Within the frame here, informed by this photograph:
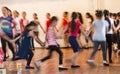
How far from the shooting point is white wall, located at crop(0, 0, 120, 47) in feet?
65.0

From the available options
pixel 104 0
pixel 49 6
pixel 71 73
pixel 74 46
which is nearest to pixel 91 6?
pixel 104 0

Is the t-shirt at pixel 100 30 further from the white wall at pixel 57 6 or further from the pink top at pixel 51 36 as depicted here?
the white wall at pixel 57 6

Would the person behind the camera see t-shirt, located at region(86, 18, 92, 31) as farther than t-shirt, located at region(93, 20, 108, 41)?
Yes

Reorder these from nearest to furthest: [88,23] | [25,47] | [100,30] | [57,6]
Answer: [25,47] → [100,30] → [88,23] → [57,6]

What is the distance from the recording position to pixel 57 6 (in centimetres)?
2036

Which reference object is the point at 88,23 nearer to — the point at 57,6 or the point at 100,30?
the point at 57,6

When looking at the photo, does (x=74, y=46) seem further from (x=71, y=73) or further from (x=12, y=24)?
(x=12, y=24)

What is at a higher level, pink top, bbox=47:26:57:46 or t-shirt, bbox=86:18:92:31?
pink top, bbox=47:26:57:46

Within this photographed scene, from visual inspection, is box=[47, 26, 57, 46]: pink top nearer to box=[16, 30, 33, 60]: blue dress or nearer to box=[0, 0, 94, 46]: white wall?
box=[16, 30, 33, 60]: blue dress

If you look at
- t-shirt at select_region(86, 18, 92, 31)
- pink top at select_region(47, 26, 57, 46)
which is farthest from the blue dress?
t-shirt at select_region(86, 18, 92, 31)

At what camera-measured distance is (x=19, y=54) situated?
11.8m

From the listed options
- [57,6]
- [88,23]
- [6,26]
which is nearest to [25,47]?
[6,26]

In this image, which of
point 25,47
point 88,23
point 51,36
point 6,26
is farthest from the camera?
point 88,23

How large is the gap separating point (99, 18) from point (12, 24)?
11.7 feet
